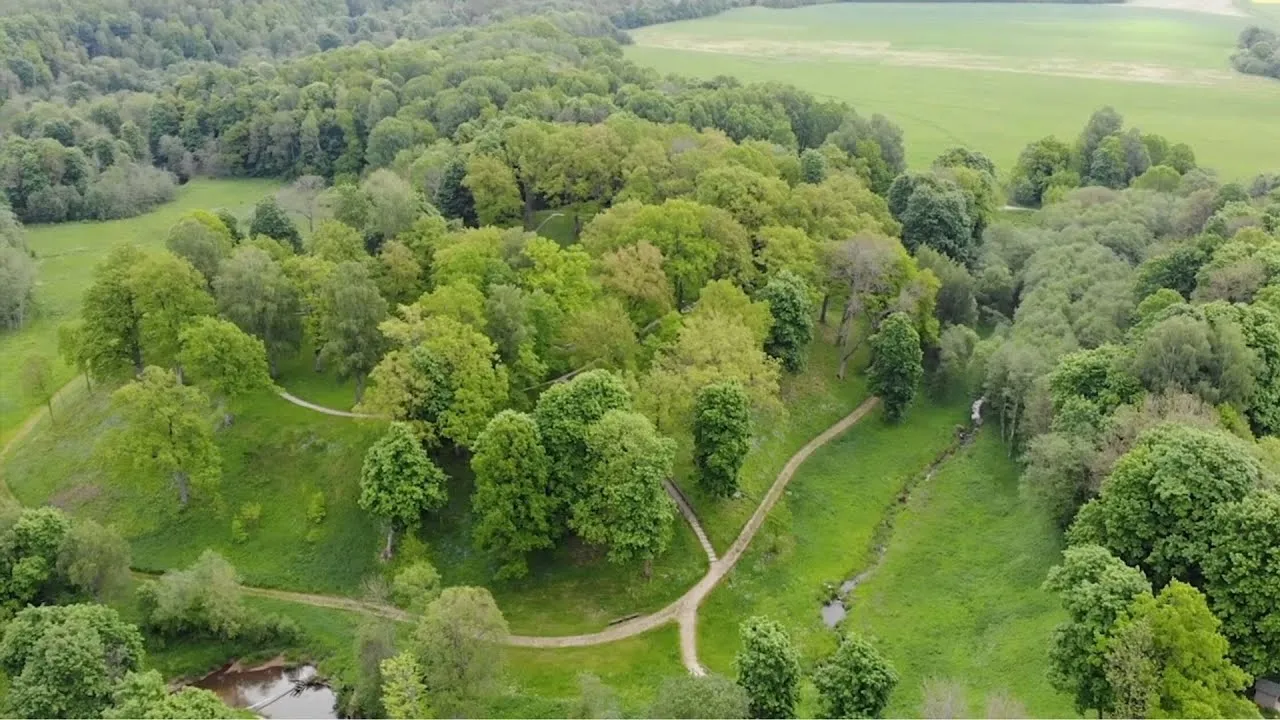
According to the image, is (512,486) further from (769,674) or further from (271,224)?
(271,224)

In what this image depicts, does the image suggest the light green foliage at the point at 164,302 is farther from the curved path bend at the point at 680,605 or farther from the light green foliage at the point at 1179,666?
the light green foliage at the point at 1179,666

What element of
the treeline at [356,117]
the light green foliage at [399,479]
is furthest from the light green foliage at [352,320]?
the treeline at [356,117]

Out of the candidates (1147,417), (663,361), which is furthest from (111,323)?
(1147,417)

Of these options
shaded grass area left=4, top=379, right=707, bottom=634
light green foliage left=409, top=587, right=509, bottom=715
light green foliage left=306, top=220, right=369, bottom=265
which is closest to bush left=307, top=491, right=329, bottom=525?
shaded grass area left=4, top=379, right=707, bottom=634

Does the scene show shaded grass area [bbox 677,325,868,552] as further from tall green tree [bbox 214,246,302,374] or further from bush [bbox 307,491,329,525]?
tall green tree [bbox 214,246,302,374]

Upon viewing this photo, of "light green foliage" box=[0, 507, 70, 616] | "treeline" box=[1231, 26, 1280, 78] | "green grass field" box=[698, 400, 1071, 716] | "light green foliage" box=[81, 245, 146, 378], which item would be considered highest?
"treeline" box=[1231, 26, 1280, 78]

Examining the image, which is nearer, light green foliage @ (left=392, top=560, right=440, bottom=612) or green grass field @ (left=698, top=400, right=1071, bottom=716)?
light green foliage @ (left=392, top=560, right=440, bottom=612)
